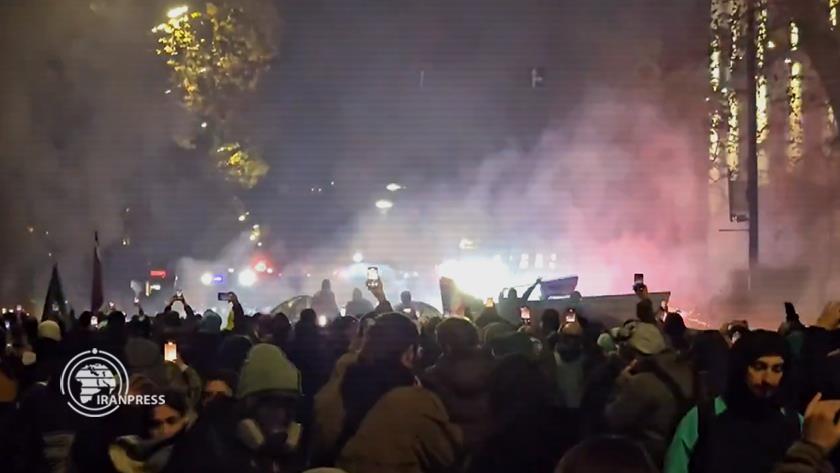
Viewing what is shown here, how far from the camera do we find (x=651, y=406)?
4.14 meters

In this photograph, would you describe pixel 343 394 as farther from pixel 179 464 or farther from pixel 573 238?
pixel 573 238

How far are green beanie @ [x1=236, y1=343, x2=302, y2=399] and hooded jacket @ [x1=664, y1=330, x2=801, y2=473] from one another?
3.98ft

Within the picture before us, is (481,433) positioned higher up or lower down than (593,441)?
lower down

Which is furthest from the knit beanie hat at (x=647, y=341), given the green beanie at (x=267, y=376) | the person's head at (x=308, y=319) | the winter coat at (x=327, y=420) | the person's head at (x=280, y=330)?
the person's head at (x=280, y=330)

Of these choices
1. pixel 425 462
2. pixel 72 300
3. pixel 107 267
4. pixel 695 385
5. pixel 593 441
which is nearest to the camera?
pixel 593 441

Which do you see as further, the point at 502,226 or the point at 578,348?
the point at 502,226

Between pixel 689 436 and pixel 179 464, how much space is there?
1.51m

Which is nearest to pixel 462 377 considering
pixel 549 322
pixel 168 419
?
pixel 168 419

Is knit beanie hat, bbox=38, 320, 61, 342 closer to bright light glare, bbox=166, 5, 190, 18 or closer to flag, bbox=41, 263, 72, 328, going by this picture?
flag, bbox=41, 263, 72, 328

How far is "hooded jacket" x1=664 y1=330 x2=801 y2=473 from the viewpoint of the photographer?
338cm

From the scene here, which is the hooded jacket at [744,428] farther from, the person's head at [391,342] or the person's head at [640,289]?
the person's head at [640,289]

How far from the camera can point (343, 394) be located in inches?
159

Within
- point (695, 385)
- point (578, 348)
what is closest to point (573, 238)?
point (578, 348)

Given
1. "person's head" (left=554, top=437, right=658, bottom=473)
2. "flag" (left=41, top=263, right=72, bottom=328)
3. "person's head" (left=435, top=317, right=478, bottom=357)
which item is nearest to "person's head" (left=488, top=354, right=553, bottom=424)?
"person's head" (left=435, top=317, right=478, bottom=357)
